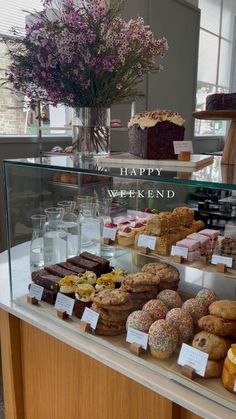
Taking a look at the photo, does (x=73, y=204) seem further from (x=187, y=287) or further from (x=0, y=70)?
(x=0, y=70)

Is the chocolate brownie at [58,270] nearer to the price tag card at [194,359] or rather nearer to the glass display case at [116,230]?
the glass display case at [116,230]

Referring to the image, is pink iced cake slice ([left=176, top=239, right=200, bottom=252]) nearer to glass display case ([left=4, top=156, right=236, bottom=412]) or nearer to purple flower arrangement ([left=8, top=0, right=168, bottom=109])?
glass display case ([left=4, top=156, right=236, bottom=412])

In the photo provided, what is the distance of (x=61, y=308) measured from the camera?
110cm

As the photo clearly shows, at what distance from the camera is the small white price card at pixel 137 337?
92 cm

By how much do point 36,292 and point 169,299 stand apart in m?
0.44

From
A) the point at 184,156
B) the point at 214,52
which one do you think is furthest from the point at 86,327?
the point at 214,52

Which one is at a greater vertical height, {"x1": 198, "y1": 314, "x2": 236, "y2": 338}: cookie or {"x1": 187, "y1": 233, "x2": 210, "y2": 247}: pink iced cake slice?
{"x1": 187, "y1": 233, "x2": 210, "y2": 247}: pink iced cake slice

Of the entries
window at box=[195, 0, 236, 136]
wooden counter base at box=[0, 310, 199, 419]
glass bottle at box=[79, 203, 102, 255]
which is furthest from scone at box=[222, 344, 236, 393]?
window at box=[195, 0, 236, 136]

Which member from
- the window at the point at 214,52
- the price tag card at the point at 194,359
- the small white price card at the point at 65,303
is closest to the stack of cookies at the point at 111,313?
the small white price card at the point at 65,303

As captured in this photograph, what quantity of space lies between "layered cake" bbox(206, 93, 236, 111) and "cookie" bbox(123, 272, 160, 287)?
53cm

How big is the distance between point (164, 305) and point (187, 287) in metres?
0.25

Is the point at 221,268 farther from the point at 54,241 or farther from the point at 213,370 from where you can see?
the point at 54,241

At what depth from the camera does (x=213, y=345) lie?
0.85 metres

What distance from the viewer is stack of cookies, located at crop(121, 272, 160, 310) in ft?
3.51
